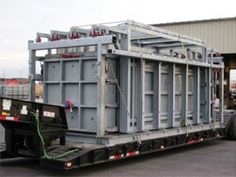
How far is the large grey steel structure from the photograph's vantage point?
8.55m

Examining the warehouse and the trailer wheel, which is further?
the warehouse

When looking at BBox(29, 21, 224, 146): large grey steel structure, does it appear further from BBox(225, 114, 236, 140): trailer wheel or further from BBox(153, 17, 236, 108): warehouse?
BBox(153, 17, 236, 108): warehouse

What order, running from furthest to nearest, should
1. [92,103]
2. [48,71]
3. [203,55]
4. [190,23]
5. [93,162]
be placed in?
Answer: [190,23] < [203,55] < [48,71] < [92,103] < [93,162]

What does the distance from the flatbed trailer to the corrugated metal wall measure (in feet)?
28.6

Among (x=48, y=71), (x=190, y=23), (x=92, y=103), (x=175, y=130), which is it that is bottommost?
(x=175, y=130)

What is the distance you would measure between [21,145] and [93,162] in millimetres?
1561

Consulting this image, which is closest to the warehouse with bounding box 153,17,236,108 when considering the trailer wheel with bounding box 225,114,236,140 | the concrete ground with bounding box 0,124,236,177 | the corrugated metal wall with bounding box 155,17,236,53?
the corrugated metal wall with bounding box 155,17,236,53

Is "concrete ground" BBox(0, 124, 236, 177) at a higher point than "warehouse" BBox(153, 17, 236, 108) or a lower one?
lower

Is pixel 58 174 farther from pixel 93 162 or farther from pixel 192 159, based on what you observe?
pixel 192 159

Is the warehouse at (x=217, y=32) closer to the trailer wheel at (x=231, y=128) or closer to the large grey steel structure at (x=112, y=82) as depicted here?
the trailer wheel at (x=231, y=128)

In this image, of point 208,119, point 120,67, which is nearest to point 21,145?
point 120,67

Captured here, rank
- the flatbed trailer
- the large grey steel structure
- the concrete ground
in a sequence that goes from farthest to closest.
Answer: the large grey steel structure
the concrete ground
the flatbed trailer

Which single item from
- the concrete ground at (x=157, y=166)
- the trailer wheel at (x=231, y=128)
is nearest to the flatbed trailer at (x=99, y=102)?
the concrete ground at (x=157, y=166)

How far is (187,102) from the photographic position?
37.1 feet
